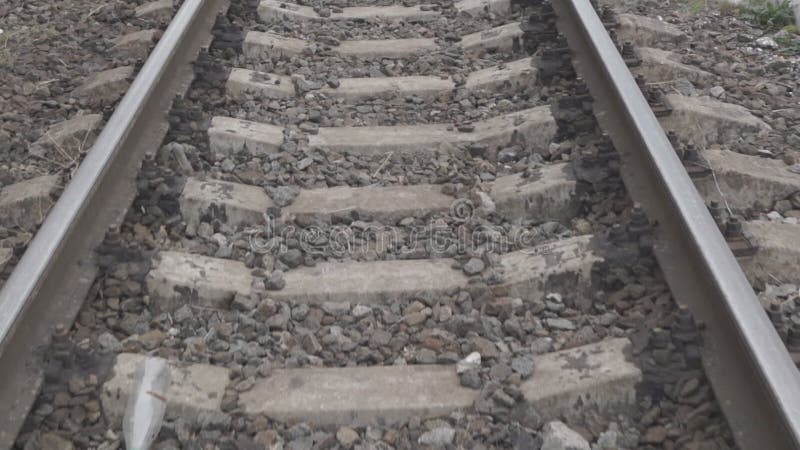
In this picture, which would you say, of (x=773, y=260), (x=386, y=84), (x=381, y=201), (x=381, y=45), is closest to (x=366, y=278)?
(x=381, y=201)

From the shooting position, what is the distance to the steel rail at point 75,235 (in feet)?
8.16

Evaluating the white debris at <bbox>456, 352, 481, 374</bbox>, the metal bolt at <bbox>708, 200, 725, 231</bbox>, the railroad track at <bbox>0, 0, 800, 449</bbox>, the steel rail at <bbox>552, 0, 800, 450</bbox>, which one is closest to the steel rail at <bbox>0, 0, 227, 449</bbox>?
the railroad track at <bbox>0, 0, 800, 449</bbox>

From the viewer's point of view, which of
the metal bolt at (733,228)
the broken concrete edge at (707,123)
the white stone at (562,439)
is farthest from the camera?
the broken concrete edge at (707,123)

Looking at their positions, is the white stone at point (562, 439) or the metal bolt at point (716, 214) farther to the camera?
the metal bolt at point (716, 214)

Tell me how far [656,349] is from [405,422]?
742mm

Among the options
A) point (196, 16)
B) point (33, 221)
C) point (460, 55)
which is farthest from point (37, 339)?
point (460, 55)

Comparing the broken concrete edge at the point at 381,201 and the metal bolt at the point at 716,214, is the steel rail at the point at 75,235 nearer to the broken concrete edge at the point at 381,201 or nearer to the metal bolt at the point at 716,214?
the broken concrete edge at the point at 381,201

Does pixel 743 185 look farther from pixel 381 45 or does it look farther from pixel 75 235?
pixel 75 235

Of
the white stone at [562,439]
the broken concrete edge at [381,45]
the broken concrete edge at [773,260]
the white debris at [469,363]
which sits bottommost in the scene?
the broken concrete edge at [381,45]

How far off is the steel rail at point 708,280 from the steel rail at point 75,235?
6.09ft

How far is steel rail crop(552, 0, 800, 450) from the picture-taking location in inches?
86.8

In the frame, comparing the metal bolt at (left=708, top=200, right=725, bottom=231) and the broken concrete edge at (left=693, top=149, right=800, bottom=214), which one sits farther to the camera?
the broken concrete edge at (left=693, top=149, right=800, bottom=214)

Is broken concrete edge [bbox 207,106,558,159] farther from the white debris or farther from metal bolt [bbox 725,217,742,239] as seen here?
the white debris

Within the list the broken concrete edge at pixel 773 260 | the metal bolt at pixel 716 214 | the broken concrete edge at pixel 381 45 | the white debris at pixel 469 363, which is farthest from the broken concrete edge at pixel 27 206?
the broken concrete edge at pixel 773 260
